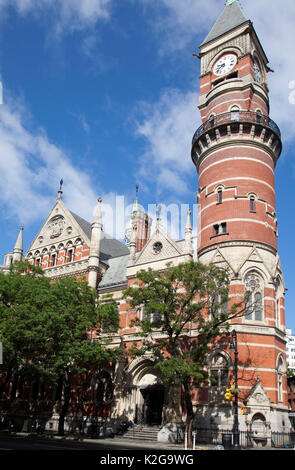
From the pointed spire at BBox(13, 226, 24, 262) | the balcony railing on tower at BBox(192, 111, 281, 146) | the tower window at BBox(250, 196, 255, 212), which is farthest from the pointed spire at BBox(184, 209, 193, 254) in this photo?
the pointed spire at BBox(13, 226, 24, 262)

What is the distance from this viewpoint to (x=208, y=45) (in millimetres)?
41094

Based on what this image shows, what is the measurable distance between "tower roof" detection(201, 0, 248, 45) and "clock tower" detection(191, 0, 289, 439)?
0.19 metres

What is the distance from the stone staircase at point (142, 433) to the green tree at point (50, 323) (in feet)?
15.7

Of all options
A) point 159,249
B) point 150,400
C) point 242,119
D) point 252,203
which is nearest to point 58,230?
point 159,249

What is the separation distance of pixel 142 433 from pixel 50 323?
10.0 meters

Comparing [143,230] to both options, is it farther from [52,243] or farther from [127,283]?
[52,243]

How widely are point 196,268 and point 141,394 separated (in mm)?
12990

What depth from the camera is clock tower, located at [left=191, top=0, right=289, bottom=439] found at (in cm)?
2789

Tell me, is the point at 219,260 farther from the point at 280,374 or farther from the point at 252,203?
the point at 280,374

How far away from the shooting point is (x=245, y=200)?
32.2m

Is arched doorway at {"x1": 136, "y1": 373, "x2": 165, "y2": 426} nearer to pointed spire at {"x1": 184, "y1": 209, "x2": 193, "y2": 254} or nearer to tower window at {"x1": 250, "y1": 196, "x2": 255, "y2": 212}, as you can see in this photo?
pointed spire at {"x1": 184, "y1": 209, "x2": 193, "y2": 254}

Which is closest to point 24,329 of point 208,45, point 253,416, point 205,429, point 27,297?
point 27,297

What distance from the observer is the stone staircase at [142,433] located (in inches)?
1123

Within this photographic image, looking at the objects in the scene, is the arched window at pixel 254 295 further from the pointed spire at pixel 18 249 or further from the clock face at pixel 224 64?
the pointed spire at pixel 18 249
